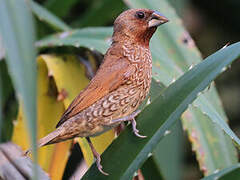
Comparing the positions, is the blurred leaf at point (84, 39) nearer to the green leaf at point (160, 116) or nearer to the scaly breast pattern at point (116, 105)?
the scaly breast pattern at point (116, 105)

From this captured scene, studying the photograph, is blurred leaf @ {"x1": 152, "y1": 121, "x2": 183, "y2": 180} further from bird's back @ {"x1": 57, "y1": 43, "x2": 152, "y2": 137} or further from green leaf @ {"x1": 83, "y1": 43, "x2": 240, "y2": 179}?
green leaf @ {"x1": 83, "y1": 43, "x2": 240, "y2": 179}

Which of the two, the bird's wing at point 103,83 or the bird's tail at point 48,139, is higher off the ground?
the bird's wing at point 103,83

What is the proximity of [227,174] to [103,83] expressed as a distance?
0.76 meters

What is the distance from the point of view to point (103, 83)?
7.28ft

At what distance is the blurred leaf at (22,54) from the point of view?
3.13 ft

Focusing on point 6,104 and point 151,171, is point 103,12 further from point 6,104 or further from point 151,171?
point 151,171

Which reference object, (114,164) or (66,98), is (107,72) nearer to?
(66,98)

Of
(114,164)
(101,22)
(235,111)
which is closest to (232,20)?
(235,111)

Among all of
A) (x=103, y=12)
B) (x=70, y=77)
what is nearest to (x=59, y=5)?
(x=103, y=12)

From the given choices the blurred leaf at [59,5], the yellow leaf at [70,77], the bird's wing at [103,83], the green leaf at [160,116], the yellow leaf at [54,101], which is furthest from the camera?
the blurred leaf at [59,5]

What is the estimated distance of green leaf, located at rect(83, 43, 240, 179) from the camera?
1503 mm

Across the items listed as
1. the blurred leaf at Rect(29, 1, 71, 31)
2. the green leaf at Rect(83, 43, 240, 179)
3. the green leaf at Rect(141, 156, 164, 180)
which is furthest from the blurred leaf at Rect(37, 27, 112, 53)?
the green leaf at Rect(83, 43, 240, 179)

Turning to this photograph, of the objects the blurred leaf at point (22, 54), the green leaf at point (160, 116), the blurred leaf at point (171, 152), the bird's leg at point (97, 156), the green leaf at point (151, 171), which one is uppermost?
the blurred leaf at point (22, 54)

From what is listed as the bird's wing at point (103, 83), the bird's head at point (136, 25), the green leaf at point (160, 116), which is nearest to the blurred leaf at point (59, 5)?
the bird's head at point (136, 25)
